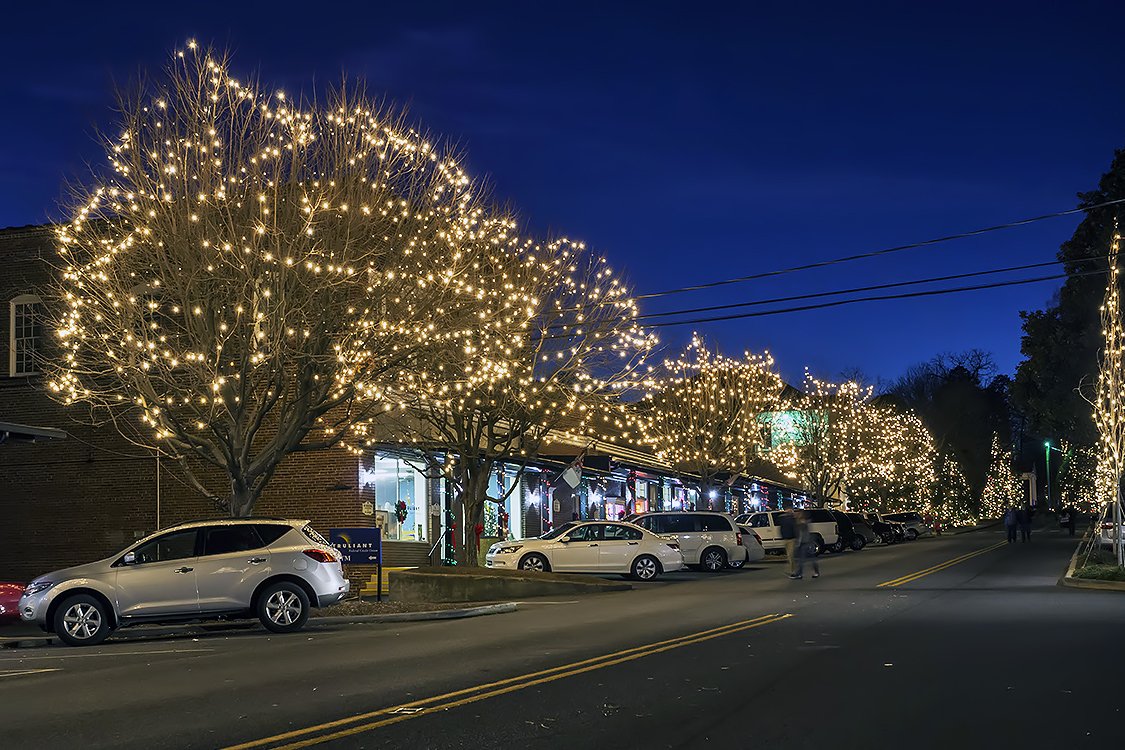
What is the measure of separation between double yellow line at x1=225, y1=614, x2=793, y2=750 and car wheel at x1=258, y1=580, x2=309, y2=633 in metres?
6.89

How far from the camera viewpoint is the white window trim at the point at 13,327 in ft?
105

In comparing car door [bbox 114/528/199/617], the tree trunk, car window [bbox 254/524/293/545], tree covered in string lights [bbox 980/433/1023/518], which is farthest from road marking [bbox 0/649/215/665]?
tree covered in string lights [bbox 980/433/1023/518]

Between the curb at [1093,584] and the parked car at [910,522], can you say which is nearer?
the curb at [1093,584]

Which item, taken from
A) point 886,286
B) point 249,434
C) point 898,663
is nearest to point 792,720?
point 898,663

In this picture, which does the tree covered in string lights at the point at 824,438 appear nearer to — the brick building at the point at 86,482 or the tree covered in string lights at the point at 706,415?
the tree covered in string lights at the point at 706,415

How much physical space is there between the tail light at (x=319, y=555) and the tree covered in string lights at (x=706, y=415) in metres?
29.9

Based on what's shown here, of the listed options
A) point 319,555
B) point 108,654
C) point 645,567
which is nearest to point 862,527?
point 645,567

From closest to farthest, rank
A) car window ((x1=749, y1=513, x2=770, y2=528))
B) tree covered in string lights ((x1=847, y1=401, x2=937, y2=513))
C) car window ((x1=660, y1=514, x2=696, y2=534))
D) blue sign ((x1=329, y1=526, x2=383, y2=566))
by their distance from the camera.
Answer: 1. blue sign ((x1=329, y1=526, x2=383, y2=566))
2. car window ((x1=660, y1=514, x2=696, y2=534))
3. car window ((x1=749, y1=513, x2=770, y2=528))
4. tree covered in string lights ((x1=847, y1=401, x2=937, y2=513))

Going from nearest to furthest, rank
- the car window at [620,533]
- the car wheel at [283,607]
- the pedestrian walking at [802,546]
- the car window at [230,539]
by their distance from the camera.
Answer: the car wheel at [283,607], the car window at [230,539], the pedestrian walking at [802,546], the car window at [620,533]

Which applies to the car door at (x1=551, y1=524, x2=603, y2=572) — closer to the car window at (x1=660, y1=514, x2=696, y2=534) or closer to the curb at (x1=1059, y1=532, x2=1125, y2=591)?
the car window at (x1=660, y1=514, x2=696, y2=534)

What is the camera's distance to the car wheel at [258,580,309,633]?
62.5 feet

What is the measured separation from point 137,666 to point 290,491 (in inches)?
667

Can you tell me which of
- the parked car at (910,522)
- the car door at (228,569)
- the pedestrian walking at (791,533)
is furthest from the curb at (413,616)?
the parked car at (910,522)

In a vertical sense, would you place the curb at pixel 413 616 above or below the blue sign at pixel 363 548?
below
